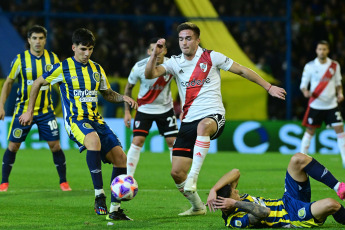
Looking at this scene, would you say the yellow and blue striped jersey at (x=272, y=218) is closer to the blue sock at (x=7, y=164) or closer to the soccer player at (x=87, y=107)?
the soccer player at (x=87, y=107)

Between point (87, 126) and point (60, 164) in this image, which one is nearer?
point (87, 126)

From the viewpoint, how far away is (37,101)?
31.5ft

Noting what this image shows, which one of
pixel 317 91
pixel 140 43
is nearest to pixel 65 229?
pixel 317 91

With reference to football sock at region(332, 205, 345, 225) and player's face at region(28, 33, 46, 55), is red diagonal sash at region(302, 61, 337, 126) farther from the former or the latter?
football sock at region(332, 205, 345, 225)

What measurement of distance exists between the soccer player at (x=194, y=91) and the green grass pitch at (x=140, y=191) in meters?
0.54

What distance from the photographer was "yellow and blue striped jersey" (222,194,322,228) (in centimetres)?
622

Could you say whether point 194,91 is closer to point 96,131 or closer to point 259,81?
point 259,81

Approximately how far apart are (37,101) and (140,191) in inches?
72.5

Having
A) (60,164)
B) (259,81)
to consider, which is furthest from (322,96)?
(259,81)

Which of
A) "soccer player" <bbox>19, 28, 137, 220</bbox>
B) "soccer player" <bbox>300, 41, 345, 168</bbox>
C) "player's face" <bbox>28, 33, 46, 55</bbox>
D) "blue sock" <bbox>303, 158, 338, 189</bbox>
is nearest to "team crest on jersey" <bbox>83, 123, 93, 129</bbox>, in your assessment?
"soccer player" <bbox>19, 28, 137, 220</bbox>

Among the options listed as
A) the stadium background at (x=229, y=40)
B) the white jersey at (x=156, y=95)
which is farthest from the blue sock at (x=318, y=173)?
the stadium background at (x=229, y=40)

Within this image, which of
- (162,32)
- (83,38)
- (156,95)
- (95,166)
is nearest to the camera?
(95,166)

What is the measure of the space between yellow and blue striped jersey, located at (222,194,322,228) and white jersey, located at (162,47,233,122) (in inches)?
56.8

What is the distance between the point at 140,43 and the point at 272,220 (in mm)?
12083
